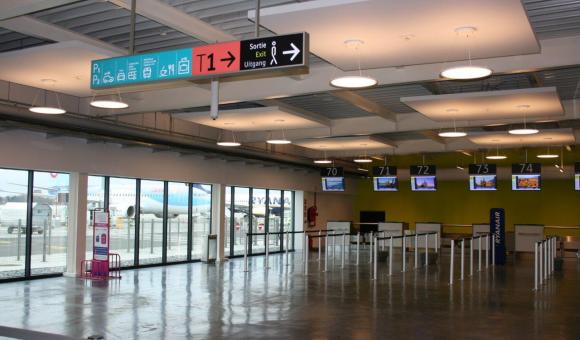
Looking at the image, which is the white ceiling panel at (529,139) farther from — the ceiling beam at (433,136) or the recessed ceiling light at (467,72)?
the recessed ceiling light at (467,72)

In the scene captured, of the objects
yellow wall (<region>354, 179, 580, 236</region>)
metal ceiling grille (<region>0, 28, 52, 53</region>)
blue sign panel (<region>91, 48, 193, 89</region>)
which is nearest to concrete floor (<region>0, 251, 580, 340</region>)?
blue sign panel (<region>91, 48, 193, 89</region>)

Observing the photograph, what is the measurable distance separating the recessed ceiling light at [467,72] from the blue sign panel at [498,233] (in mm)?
12280

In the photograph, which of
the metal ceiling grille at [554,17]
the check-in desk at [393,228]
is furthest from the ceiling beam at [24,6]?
the check-in desk at [393,228]

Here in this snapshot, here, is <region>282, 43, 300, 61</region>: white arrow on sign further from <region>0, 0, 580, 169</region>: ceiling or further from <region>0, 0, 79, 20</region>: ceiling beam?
<region>0, 0, 79, 20</region>: ceiling beam

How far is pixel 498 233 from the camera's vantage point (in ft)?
62.0

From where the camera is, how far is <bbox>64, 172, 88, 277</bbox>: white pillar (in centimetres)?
1483

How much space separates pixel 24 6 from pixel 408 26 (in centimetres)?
446

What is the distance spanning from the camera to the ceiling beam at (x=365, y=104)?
1212cm

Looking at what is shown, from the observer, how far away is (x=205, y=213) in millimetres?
20016

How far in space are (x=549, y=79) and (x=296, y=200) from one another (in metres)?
15.0

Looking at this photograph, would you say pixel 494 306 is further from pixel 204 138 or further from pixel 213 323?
pixel 204 138

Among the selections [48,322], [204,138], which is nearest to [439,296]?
[48,322]

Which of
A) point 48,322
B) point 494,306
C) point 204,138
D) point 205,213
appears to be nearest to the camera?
point 48,322

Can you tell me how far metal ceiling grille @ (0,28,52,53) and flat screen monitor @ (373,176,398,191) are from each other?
46.4ft
